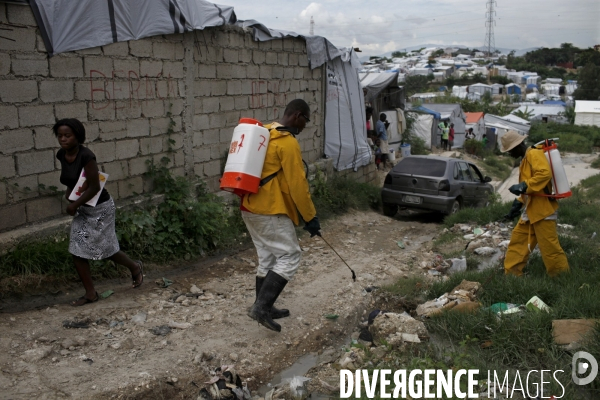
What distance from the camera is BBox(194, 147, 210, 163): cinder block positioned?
780 cm

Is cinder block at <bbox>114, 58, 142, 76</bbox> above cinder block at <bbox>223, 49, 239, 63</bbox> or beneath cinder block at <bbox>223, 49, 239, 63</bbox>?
beneath

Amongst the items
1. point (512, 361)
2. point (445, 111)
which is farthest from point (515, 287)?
point (445, 111)

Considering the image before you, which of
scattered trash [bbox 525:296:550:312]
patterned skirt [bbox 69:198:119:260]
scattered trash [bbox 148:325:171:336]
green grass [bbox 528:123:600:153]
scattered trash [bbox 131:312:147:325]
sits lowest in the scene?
green grass [bbox 528:123:600:153]

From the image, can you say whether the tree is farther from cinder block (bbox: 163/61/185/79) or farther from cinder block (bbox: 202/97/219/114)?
cinder block (bbox: 163/61/185/79)

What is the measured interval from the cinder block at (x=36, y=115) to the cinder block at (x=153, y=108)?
1319mm

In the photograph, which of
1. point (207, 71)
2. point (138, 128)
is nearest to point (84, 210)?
point (138, 128)

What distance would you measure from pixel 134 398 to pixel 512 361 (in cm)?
264

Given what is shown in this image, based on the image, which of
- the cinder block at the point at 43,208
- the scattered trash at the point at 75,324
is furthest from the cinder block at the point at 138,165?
the scattered trash at the point at 75,324

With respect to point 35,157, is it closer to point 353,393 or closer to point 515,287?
point 353,393

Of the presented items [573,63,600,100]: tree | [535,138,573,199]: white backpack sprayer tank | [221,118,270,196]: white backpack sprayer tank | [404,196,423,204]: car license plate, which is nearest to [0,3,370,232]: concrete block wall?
[221,118,270,196]: white backpack sprayer tank

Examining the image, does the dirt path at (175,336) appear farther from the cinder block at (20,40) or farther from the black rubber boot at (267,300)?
the cinder block at (20,40)

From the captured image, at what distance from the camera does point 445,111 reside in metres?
27.7

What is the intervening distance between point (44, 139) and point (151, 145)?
1.54 metres

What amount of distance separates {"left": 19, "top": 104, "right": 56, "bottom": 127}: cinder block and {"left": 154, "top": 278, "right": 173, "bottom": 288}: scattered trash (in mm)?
1917
